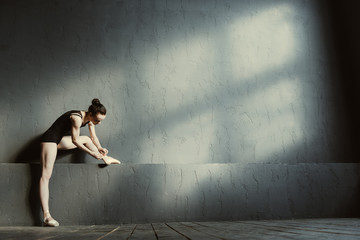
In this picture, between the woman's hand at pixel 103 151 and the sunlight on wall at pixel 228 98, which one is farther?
the sunlight on wall at pixel 228 98

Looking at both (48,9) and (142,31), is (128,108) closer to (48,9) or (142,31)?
(142,31)

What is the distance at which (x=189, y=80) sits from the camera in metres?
3.77

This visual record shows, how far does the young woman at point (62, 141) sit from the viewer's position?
2.72 metres

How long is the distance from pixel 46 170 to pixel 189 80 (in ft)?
6.62

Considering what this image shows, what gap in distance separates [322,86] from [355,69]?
53 cm

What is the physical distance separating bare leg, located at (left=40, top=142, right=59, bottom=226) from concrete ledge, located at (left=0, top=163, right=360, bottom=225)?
0.12 metres

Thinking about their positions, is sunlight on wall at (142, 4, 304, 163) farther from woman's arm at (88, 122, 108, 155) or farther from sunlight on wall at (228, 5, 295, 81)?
woman's arm at (88, 122, 108, 155)

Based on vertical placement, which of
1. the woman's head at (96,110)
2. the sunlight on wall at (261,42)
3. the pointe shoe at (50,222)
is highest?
the sunlight on wall at (261,42)

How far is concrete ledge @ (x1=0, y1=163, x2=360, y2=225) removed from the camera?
2.84 m

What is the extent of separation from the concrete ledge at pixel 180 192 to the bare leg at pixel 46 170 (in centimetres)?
12

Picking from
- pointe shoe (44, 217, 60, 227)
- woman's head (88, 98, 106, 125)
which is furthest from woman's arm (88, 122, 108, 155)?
pointe shoe (44, 217, 60, 227)

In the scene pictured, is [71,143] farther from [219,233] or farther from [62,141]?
[219,233]

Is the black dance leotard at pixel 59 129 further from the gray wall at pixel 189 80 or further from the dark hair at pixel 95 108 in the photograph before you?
the gray wall at pixel 189 80

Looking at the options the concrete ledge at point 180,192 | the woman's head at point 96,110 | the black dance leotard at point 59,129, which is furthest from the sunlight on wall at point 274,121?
the black dance leotard at point 59,129
